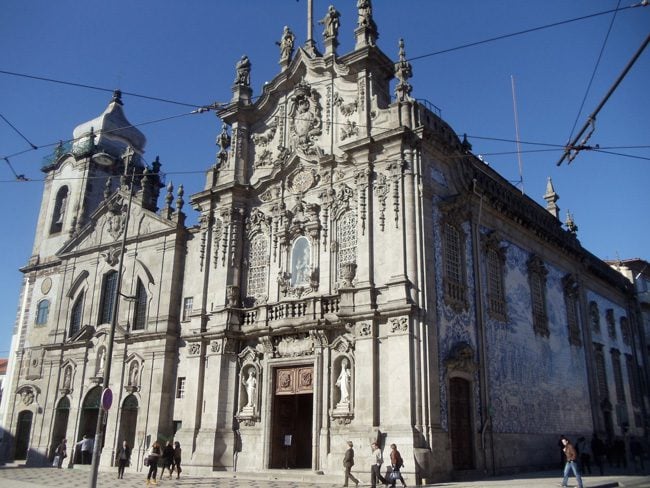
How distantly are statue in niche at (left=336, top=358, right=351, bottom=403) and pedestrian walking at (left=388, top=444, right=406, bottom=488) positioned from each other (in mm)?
4008

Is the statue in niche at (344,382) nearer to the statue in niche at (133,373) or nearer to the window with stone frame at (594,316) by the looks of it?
the statue in niche at (133,373)

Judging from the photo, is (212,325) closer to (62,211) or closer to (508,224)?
(508,224)

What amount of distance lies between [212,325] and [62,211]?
18.8m

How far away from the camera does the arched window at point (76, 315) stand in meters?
34.1

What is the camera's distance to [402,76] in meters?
23.9

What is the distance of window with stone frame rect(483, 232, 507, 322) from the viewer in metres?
25.4

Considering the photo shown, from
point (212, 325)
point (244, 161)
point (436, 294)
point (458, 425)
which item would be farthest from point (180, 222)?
point (458, 425)

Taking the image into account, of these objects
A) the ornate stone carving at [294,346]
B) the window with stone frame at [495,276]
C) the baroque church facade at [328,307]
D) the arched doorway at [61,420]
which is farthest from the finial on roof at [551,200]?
the arched doorway at [61,420]

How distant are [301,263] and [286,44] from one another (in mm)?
11319

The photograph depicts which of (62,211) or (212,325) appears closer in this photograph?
(212,325)

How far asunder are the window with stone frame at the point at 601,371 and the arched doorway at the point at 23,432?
105ft

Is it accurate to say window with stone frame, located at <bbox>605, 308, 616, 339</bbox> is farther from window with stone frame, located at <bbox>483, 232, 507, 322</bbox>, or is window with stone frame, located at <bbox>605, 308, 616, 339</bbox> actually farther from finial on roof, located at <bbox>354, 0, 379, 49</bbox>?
finial on roof, located at <bbox>354, 0, 379, 49</bbox>

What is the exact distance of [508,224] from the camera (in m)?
28.7

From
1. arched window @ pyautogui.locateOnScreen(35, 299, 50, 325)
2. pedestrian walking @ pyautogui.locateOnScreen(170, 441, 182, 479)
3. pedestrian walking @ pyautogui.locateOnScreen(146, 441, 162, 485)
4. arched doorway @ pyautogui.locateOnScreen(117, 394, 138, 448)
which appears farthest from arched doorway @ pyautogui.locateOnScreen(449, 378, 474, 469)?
arched window @ pyautogui.locateOnScreen(35, 299, 50, 325)
